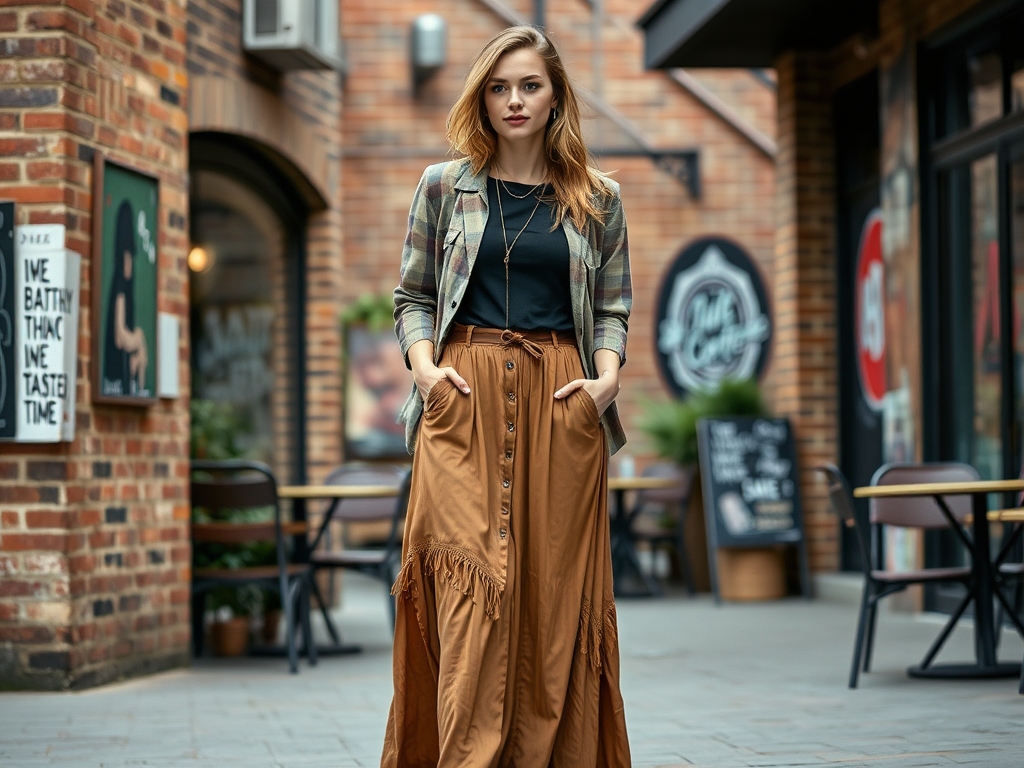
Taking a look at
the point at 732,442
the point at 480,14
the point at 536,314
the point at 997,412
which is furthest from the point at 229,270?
the point at 536,314

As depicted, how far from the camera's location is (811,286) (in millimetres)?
9164

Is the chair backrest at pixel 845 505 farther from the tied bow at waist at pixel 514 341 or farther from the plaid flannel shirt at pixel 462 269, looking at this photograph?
the tied bow at waist at pixel 514 341

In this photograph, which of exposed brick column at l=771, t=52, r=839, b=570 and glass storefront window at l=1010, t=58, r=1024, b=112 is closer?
glass storefront window at l=1010, t=58, r=1024, b=112

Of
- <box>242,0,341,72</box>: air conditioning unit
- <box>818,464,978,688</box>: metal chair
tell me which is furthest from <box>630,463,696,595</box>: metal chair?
<box>242,0,341,72</box>: air conditioning unit

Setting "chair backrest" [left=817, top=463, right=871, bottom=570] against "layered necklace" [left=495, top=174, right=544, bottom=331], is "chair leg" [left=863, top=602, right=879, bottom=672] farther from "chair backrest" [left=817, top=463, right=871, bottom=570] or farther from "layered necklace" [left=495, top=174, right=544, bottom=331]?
"layered necklace" [left=495, top=174, right=544, bottom=331]

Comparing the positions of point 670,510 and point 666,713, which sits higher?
point 670,510

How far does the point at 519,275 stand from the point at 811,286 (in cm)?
637

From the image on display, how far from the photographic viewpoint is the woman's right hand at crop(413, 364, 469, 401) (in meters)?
3.02

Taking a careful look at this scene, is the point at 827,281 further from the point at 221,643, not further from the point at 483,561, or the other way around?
the point at 483,561

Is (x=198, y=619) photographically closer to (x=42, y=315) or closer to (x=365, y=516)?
(x=365, y=516)

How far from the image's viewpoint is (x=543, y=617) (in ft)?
9.97

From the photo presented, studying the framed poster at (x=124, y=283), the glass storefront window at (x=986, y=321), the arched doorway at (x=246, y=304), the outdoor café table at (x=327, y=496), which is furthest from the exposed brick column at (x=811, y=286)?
the framed poster at (x=124, y=283)

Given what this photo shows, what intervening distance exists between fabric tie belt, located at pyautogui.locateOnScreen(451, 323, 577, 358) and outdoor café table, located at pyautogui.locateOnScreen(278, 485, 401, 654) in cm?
328

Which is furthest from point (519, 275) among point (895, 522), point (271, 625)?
point (271, 625)
